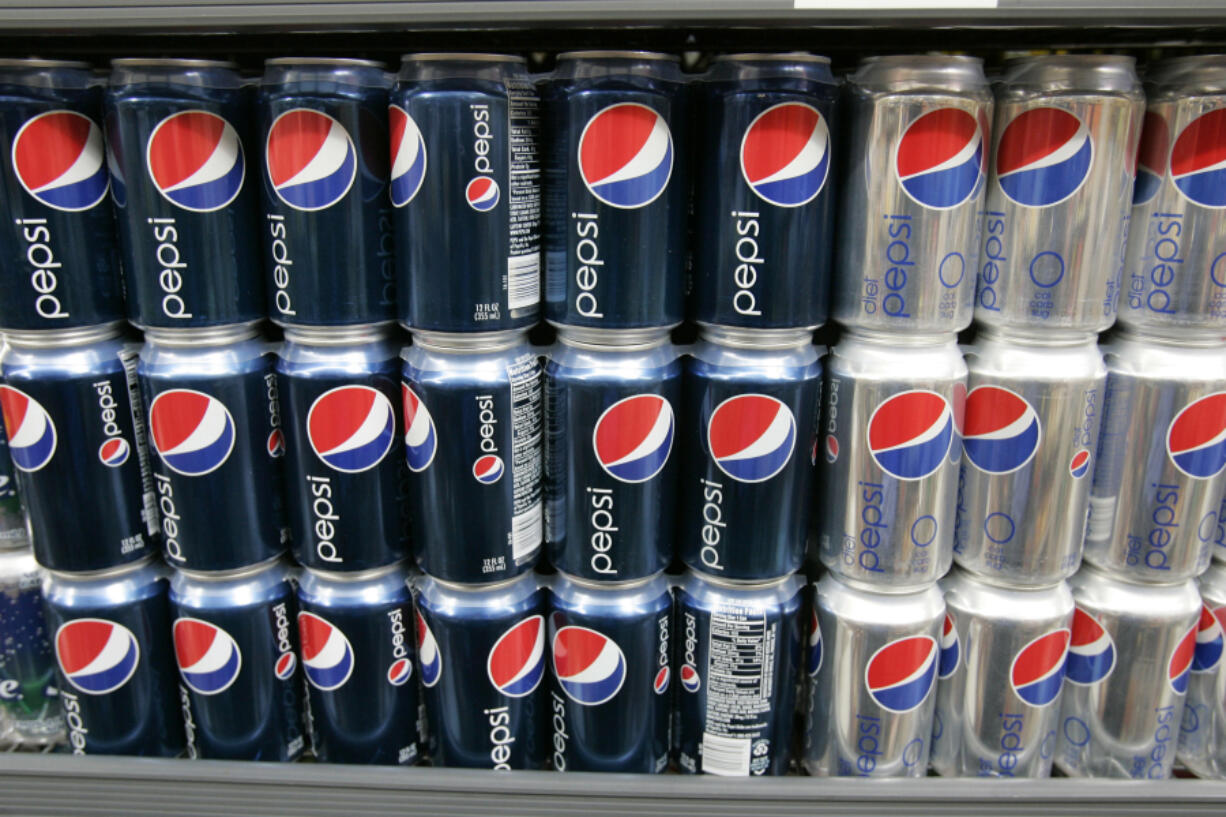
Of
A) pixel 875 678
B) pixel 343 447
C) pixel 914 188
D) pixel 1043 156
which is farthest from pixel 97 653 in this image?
pixel 1043 156

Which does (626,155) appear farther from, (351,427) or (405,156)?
(351,427)

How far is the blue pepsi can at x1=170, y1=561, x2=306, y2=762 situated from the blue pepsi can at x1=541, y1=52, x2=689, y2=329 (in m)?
0.53

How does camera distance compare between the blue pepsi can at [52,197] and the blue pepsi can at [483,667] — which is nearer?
the blue pepsi can at [52,197]

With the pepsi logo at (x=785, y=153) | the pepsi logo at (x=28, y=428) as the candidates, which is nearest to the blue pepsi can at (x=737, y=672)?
the pepsi logo at (x=785, y=153)

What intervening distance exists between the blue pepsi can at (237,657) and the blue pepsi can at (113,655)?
0.09ft

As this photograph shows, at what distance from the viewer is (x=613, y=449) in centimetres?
95

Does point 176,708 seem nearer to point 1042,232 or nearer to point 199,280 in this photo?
point 199,280

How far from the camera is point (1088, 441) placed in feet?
3.15

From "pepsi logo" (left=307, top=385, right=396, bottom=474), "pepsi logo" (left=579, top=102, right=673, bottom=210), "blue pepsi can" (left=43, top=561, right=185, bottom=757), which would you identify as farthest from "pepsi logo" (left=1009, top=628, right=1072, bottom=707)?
"blue pepsi can" (left=43, top=561, right=185, bottom=757)

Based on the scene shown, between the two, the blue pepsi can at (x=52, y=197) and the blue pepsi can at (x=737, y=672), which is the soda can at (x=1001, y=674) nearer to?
the blue pepsi can at (x=737, y=672)

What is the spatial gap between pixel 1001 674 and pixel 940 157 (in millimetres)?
631

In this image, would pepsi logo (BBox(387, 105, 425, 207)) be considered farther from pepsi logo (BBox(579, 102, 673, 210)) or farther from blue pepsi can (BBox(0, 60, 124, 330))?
blue pepsi can (BBox(0, 60, 124, 330))

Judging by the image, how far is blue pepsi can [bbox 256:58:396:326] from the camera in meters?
0.89

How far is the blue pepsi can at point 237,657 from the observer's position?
1022mm
